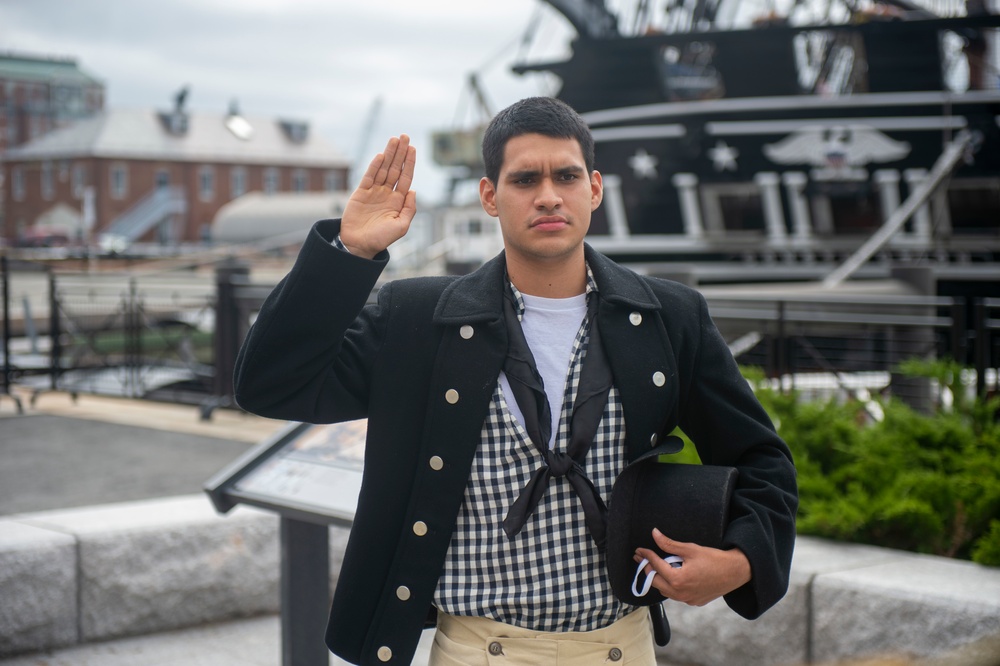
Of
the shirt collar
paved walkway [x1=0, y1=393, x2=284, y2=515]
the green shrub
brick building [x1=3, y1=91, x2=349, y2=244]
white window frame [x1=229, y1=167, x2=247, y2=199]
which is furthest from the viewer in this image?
white window frame [x1=229, y1=167, x2=247, y2=199]

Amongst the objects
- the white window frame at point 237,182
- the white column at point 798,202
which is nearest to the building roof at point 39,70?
the white window frame at point 237,182

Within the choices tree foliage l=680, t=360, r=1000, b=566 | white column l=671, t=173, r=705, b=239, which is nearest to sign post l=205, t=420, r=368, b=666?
A: tree foliage l=680, t=360, r=1000, b=566

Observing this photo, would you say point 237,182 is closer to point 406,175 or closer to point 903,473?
point 903,473

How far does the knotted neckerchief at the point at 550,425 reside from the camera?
7.17ft

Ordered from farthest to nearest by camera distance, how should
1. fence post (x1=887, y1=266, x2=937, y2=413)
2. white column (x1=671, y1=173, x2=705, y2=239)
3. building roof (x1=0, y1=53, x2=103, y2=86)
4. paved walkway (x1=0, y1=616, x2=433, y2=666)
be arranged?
building roof (x1=0, y1=53, x2=103, y2=86) < white column (x1=671, y1=173, x2=705, y2=239) < fence post (x1=887, y1=266, x2=937, y2=413) < paved walkway (x1=0, y1=616, x2=433, y2=666)

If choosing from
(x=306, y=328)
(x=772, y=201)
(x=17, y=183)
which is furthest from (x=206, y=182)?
(x=306, y=328)

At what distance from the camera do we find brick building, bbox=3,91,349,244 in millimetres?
81375

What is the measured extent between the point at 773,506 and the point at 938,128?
17658mm

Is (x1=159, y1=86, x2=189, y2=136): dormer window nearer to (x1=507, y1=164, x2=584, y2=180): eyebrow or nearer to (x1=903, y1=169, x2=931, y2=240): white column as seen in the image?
(x1=903, y1=169, x2=931, y2=240): white column

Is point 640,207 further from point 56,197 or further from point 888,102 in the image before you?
point 56,197

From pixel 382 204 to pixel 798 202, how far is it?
17572mm

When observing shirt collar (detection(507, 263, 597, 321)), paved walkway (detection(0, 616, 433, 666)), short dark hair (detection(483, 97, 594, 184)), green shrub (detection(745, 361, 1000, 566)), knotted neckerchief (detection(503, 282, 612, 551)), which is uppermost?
short dark hair (detection(483, 97, 594, 184))

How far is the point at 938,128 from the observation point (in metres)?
18.0

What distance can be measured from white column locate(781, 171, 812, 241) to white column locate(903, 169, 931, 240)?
178cm
